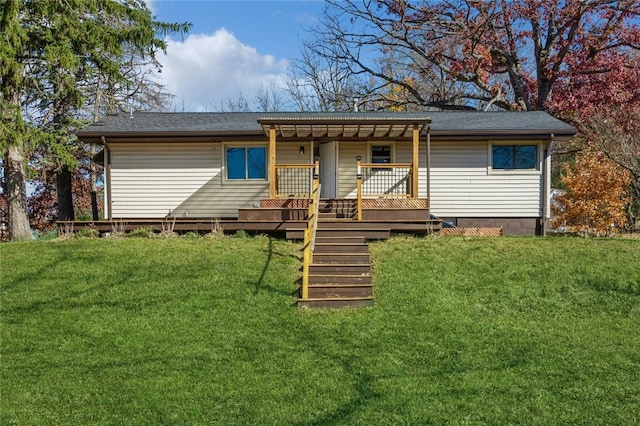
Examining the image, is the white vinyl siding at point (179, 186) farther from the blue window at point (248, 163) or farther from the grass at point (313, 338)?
the grass at point (313, 338)

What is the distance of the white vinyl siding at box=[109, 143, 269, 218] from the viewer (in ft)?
46.2

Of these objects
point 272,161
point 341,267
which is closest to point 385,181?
point 272,161

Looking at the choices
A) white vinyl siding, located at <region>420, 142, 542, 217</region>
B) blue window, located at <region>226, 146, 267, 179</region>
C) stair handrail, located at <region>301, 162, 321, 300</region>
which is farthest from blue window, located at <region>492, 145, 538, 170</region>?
blue window, located at <region>226, 146, 267, 179</region>

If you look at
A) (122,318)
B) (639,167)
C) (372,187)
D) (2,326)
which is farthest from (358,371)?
(639,167)

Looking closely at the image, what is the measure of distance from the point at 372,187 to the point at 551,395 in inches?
363

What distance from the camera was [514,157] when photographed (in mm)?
14117

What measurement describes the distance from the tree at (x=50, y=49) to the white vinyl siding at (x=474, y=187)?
7.97m

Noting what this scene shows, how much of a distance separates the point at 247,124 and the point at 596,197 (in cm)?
918

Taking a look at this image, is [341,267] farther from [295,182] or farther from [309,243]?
[295,182]

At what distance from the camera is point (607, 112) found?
1742 cm

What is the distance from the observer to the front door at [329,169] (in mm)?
13844

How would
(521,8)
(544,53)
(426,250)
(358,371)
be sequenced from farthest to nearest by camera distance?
(544,53), (521,8), (426,250), (358,371)

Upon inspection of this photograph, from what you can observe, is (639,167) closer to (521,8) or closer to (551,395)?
(521,8)

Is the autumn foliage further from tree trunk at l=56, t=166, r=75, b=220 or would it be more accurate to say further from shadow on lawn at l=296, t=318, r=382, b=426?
tree trunk at l=56, t=166, r=75, b=220
